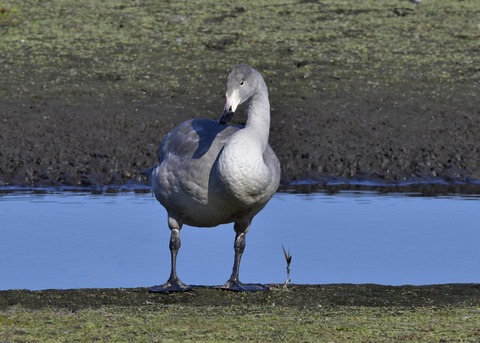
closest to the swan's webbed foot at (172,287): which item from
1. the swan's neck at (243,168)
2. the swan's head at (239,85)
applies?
the swan's neck at (243,168)

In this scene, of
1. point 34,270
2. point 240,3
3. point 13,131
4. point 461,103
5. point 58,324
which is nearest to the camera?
point 58,324

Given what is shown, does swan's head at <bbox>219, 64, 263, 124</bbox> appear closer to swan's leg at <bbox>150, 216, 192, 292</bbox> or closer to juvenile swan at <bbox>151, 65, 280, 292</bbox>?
juvenile swan at <bbox>151, 65, 280, 292</bbox>

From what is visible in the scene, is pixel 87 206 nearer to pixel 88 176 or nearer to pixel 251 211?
pixel 88 176

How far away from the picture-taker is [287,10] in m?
19.8

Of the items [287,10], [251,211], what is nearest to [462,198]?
[251,211]

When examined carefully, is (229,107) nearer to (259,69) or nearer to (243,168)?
(243,168)

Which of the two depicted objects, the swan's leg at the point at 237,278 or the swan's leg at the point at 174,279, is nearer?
the swan's leg at the point at 174,279

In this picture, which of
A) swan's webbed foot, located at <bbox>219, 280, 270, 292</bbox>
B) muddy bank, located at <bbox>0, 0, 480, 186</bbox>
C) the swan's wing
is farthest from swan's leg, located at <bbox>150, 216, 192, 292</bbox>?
muddy bank, located at <bbox>0, 0, 480, 186</bbox>

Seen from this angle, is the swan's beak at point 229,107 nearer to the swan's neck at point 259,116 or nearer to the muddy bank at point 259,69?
the swan's neck at point 259,116

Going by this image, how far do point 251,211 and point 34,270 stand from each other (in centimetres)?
202

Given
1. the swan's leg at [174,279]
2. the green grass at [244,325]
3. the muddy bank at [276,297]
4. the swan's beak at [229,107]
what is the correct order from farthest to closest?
the swan's leg at [174,279] < the swan's beak at [229,107] < the muddy bank at [276,297] < the green grass at [244,325]

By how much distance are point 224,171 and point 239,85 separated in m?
0.72

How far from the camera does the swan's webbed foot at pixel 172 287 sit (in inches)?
321

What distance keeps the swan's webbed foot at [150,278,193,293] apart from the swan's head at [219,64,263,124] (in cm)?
120
